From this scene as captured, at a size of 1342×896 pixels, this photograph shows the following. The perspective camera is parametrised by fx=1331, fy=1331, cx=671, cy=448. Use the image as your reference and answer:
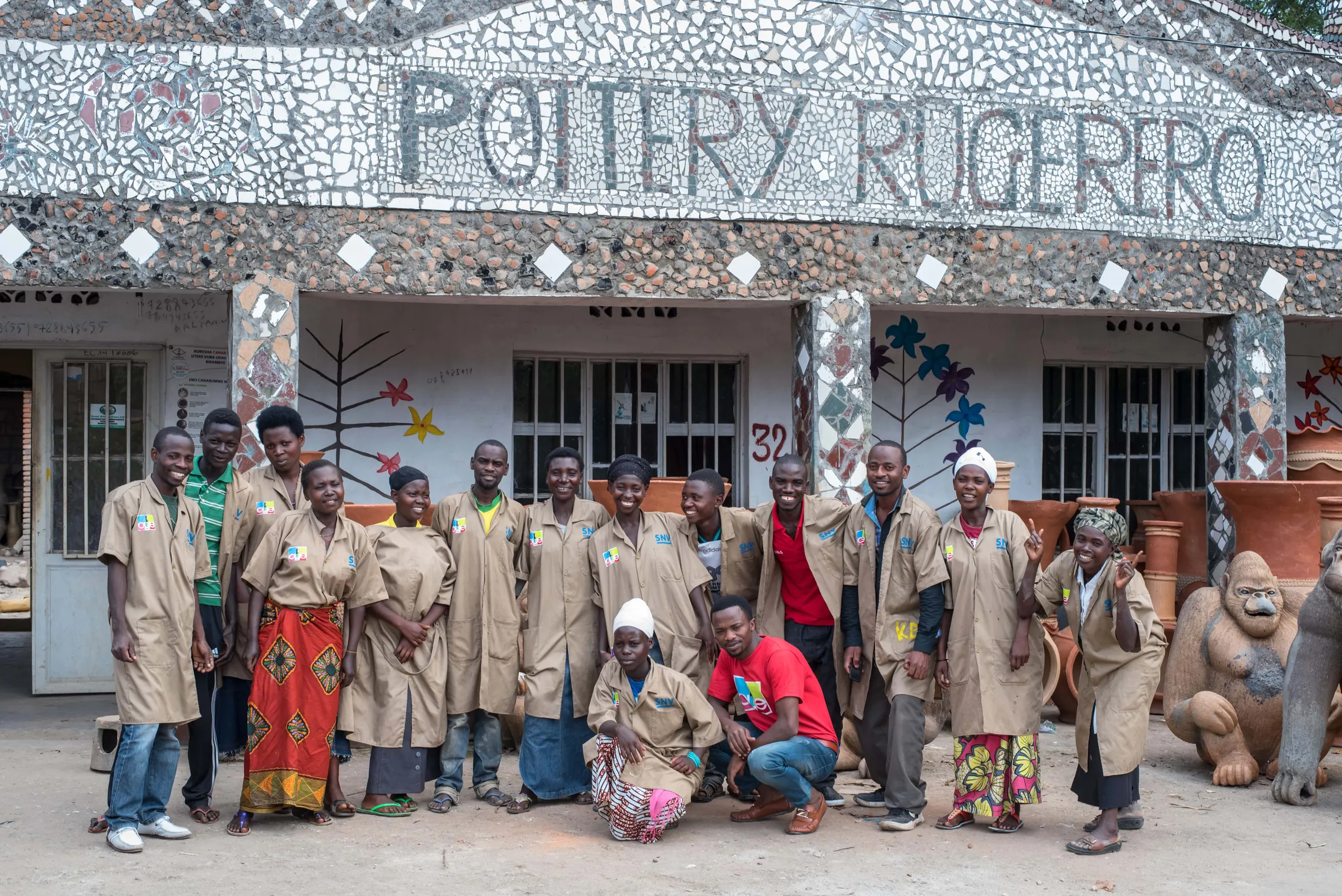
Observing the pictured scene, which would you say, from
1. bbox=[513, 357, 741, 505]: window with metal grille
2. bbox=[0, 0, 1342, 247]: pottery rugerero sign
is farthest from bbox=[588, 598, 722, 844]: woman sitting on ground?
bbox=[513, 357, 741, 505]: window with metal grille

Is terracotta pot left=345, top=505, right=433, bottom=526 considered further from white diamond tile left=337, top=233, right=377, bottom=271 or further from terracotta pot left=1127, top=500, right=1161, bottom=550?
terracotta pot left=1127, top=500, right=1161, bottom=550

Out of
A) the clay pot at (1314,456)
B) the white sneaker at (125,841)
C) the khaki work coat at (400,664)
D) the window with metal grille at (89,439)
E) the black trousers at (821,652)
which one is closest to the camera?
the white sneaker at (125,841)

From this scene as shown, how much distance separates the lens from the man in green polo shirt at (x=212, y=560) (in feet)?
18.0

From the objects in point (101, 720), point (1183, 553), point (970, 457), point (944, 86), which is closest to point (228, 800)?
point (101, 720)

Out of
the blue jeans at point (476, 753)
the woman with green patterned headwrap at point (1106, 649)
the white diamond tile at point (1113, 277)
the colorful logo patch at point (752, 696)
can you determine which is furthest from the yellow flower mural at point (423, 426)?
the woman with green patterned headwrap at point (1106, 649)

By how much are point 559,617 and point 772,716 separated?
109cm

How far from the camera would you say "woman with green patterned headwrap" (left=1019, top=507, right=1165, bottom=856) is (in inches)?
208

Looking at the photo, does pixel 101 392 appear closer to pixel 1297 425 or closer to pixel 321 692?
pixel 321 692

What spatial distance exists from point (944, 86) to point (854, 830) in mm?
4558

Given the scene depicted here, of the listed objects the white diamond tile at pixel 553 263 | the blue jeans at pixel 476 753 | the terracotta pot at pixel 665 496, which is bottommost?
the blue jeans at pixel 476 753

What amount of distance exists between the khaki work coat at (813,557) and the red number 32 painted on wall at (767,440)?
10.7 feet

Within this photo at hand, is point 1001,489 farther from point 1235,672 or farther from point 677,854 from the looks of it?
point 677,854

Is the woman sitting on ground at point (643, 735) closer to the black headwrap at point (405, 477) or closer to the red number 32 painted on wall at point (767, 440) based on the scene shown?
the black headwrap at point (405, 477)

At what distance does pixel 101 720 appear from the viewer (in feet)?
21.4
